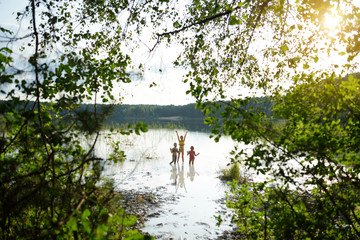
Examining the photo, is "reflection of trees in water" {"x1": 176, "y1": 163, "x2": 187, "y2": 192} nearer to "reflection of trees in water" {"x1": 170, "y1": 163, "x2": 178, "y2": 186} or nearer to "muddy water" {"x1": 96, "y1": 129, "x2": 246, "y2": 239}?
"muddy water" {"x1": 96, "y1": 129, "x2": 246, "y2": 239}

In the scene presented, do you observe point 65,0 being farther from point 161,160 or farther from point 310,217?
point 161,160

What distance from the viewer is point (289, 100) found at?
3.49m

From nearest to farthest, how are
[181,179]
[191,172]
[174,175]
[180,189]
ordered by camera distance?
[180,189] < [181,179] < [174,175] < [191,172]

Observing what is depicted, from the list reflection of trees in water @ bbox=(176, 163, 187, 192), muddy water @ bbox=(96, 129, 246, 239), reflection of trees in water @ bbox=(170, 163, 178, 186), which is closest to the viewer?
muddy water @ bbox=(96, 129, 246, 239)

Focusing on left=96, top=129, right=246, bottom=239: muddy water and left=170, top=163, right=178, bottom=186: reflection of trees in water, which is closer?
left=96, top=129, right=246, bottom=239: muddy water

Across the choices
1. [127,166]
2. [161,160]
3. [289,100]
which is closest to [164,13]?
[289,100]

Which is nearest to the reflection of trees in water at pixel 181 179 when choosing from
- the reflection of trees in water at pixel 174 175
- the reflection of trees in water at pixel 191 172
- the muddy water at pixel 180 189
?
the muddy water at pixel 180 189

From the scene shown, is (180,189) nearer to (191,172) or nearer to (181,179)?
(181,179)

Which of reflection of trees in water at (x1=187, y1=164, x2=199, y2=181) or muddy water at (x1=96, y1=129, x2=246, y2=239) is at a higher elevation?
muddy water at (x1=96, y1=129, x2=246, y2=239)

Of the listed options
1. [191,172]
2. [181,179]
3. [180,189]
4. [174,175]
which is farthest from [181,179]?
[180,189]

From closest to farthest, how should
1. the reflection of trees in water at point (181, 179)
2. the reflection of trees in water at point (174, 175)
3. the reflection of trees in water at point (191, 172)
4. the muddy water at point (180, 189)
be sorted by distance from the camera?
the muddy water at point (180, 189)
the reflection of trees in water at point (181, 179)
the reflection of trees in water at point (174, 175)
the reflection of trees in water at point (191, 172)

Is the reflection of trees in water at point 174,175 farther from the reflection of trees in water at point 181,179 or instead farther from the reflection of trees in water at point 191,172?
the reflection of trees in water at point 191,172

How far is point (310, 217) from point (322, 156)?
2.78 ft

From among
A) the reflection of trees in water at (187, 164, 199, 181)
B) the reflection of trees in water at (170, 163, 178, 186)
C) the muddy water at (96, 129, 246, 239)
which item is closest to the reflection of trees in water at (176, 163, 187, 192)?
the muddy water at (96, 129, 246, 239)
